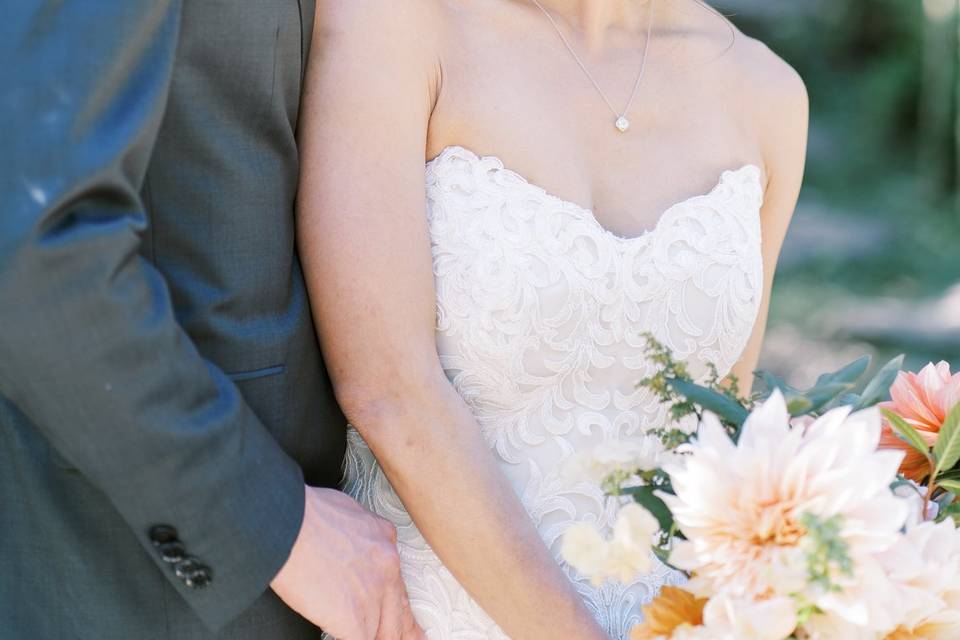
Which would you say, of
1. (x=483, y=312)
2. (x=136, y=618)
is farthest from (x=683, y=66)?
(x=136, y=618)

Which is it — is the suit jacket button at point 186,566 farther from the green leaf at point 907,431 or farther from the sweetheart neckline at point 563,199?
the green leaf at point 907,431

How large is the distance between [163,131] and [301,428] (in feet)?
1.49

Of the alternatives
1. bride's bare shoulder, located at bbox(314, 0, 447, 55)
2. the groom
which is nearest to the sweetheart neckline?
bride's bare shoulder, located at bbox(314, 0, 447, 55)

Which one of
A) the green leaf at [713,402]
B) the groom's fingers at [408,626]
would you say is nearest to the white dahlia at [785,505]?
the green leaf at [713,402]

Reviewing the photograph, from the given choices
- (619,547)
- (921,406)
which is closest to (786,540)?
(619,547)

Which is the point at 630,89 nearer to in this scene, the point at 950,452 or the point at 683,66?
the point at 683,66

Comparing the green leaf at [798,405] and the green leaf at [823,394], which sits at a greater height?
the green leaf at [798,405]

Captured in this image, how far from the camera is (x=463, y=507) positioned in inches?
65.2

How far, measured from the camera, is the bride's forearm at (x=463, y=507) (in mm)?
1645

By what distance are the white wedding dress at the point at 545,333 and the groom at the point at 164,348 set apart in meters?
0.18

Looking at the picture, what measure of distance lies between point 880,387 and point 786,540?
1.24 feet

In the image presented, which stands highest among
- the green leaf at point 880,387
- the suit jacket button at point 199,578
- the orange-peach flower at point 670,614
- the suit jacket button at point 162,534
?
the green leaf at point 880,387

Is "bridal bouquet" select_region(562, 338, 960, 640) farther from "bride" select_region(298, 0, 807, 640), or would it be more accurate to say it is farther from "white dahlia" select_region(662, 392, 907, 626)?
"bride" select_region(298, 0, 807, 640)

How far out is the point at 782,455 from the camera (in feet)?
3.77
